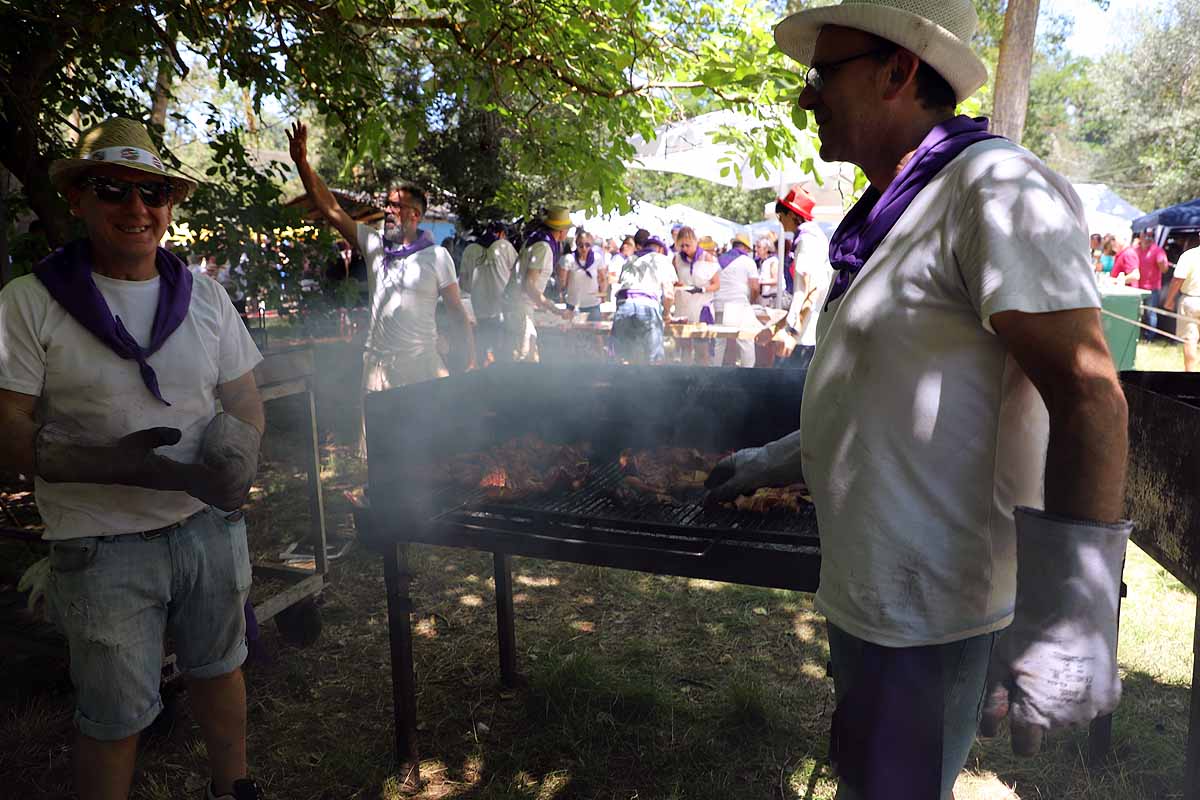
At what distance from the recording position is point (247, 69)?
487cm

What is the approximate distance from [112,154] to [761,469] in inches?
89.6

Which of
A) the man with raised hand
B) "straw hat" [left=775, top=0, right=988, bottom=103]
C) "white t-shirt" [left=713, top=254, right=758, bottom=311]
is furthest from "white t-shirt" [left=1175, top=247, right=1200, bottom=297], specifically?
"straw hat" [left=775, top=0, right=988, bottom=103]

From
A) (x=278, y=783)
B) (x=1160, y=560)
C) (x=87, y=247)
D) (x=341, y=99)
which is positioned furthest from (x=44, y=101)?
(x=1160, y=560)

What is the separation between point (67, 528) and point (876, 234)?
243 centimetres

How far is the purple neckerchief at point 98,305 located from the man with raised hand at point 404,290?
3476mm

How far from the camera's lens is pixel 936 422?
1506 mm

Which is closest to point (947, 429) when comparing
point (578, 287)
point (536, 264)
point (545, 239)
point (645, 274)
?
point (536, 264)

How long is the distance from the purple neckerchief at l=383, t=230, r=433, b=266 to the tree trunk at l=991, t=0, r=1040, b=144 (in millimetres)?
5133

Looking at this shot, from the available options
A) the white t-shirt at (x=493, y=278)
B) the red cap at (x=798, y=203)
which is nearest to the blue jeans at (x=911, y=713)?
the red cap at (x=798, y=203)

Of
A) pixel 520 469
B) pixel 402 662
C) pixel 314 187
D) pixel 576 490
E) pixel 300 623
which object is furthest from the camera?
pixel 314 187

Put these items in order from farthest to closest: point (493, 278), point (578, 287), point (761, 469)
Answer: point (578, 287), point (493, 278), point (761, 469)

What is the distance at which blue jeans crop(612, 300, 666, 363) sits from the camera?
32.0ft

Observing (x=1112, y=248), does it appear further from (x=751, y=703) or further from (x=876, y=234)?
(x=876, y=234)

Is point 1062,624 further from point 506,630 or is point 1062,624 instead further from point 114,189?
point 506,630
